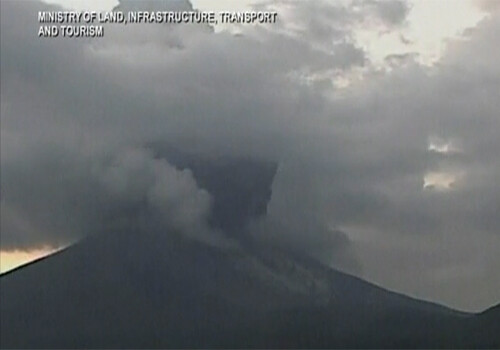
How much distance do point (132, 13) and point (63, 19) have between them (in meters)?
0.45

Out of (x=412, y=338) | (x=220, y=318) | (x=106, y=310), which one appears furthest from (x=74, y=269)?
(x=412, y=338)

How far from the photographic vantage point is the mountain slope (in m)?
5.06

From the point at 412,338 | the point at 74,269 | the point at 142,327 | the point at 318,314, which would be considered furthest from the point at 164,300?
the point at 412,338

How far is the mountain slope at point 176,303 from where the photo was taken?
5.06 m

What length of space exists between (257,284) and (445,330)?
132 centimetres

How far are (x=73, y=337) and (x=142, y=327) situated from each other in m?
0.45

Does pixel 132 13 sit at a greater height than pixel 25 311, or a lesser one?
greater

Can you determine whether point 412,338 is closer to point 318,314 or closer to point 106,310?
point 318,314

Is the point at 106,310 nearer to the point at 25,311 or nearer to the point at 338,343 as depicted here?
the point at 25,311

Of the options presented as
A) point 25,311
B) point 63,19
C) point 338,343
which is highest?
point 63,19

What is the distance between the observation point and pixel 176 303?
512 cm

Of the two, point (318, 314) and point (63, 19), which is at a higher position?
point (63, 19)

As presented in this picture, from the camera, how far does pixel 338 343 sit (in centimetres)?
511

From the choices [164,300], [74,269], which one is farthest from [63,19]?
[164,300]
